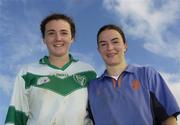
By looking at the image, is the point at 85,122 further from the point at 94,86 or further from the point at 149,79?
the point at 149,79

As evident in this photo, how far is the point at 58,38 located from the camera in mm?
5750

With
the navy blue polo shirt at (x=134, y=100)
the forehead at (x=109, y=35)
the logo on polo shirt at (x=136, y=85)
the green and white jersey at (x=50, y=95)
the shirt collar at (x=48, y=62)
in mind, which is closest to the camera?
the navy blue polo shirt at (x=134, y=100)

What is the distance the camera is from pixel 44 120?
5.46 metres

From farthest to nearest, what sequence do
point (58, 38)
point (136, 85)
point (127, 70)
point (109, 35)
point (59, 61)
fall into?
point (59, 61) → point (58, 38) → point (109, 35) → point (127, 70) → point (136, 85)

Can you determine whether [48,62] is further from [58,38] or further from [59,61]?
[58,38]

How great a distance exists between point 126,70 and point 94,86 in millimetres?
486

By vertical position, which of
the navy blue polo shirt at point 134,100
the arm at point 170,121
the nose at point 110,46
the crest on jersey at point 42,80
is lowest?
the arm at point 170,121

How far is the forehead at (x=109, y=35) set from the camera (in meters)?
5.63

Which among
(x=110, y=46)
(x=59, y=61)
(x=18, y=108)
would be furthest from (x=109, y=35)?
(x=18, y=108)

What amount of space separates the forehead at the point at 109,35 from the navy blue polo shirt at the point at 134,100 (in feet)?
1.62

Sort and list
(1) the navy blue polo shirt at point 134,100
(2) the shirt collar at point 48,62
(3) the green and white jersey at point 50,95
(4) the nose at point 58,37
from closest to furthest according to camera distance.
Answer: (1) the navy blue polo shirt at point 134,100, (3) the green and white jersey at point 50,95, (4) the nose at point 58,37, (2) the shirt collar at point 48,62

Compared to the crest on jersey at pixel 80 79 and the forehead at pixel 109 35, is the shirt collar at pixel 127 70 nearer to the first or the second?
the crest on jersey at pixel 80 79

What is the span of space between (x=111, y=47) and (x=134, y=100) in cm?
79

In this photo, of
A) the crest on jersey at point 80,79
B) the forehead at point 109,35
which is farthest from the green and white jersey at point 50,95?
the forehead at point 109,35
